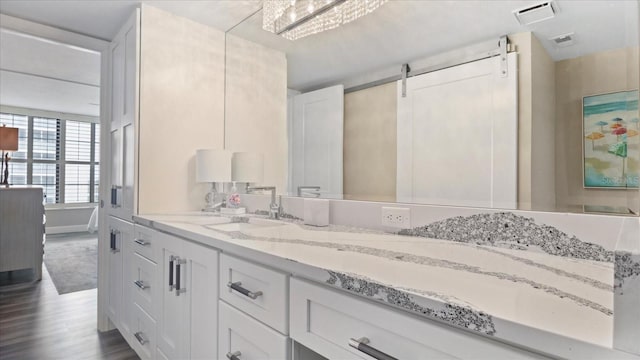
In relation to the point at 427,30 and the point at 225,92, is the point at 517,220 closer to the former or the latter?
the point at 427,30

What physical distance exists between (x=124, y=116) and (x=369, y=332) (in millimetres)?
2127

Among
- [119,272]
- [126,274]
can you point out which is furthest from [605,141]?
[119,272]

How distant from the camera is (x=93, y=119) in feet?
23.0

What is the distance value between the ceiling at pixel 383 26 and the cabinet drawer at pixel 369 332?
1.72 feet

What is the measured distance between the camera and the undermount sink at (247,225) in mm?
1468

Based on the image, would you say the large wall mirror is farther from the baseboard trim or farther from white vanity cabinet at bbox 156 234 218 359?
the baseboard trim

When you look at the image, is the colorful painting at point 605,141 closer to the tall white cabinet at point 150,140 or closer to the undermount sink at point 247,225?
the undermount sink at point 247,225

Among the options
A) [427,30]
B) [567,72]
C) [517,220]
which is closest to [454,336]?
[517,220]

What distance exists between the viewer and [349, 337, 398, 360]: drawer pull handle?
2.19ft

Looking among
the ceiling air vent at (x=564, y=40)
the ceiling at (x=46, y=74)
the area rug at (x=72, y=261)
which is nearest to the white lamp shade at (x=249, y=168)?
the ceiling at (x=46, y=74)

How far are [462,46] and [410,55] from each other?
0.22 metres

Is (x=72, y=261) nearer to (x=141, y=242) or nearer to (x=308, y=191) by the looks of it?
(x=141, y=242)

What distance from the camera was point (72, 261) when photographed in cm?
434

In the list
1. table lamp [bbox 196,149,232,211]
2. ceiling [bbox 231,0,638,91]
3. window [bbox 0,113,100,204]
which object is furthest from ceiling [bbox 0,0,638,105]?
window [bbox 0,113,100,204]
